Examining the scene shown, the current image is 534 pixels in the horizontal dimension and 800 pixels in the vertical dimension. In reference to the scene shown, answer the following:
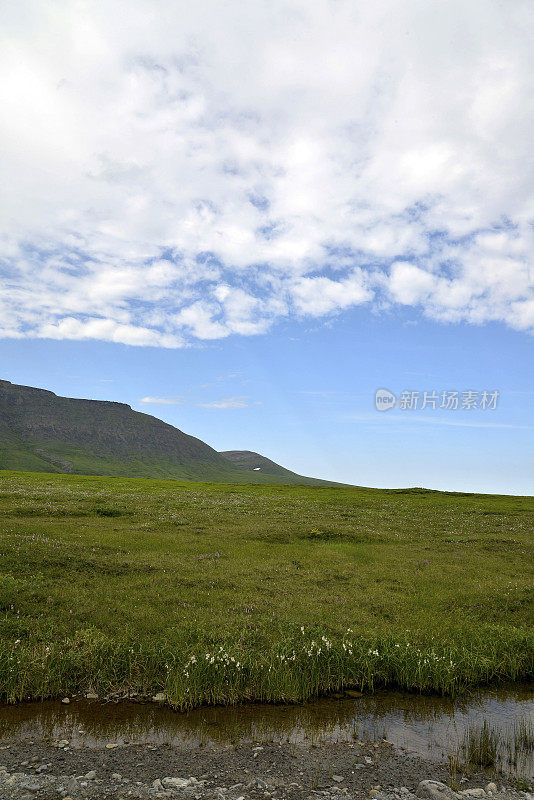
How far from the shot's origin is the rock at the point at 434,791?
694cm

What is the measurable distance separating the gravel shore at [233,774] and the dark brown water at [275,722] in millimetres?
409

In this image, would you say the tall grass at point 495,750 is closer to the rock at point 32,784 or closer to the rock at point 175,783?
the rock at point 175,783

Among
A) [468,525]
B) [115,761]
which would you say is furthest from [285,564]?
[468,525]

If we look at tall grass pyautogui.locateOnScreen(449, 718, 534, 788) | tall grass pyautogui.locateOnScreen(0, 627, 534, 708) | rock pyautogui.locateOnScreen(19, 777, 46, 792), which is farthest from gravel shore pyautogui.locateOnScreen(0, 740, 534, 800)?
tall grass pyautogui.locateOnScreen(0, 627, 534, 708)

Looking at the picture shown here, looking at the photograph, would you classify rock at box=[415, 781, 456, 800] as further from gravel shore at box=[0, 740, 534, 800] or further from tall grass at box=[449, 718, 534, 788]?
tall grass at box=[449, 718, 534, 788]

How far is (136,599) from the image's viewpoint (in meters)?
16.0

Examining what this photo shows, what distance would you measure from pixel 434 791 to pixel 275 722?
3600 mm

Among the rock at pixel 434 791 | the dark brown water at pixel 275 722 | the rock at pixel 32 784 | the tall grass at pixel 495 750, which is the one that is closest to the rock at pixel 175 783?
the dark brown water at pixel 275 722

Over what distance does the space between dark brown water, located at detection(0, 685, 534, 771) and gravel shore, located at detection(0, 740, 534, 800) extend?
409 mm

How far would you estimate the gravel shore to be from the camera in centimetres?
688

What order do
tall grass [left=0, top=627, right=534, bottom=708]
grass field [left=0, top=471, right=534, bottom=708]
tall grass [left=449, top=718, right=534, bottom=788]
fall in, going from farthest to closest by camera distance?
grass field [left=0, top=471, right=534, bottom=708] → tall grass [left=0, top=627, right=534, bottom=708] → tall grass [left=449, top=718, right=534, bottom=788]

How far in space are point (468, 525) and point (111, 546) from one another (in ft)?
104

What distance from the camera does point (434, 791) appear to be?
23.1 ft

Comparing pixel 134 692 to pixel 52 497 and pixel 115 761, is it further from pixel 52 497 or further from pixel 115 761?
pixel 52 497
